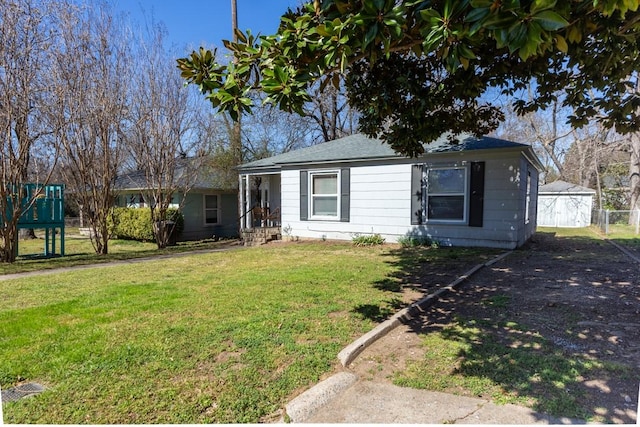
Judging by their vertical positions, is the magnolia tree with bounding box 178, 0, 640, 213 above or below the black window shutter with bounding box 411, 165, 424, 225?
above

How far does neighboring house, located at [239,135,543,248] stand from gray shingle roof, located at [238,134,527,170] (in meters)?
0.03

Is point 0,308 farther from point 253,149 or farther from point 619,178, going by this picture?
point 619,178

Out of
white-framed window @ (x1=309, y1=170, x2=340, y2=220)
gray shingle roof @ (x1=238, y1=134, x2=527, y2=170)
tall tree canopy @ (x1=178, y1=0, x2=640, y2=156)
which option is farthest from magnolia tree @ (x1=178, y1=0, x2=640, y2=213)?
white-framed window @ (x1=309, y1=170, x2=340, y2=220)

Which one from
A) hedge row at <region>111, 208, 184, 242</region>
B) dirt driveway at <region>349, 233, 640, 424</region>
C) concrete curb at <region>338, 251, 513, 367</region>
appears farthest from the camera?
hedge row at <region>111, 208, 184, 242</region>

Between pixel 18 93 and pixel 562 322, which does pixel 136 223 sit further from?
pixel 562 322

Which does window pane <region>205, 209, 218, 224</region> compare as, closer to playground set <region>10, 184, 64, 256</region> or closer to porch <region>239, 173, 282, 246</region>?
porch <region>239, 173, 282, 246</region>

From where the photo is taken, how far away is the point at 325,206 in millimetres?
12477

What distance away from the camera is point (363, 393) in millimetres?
2746

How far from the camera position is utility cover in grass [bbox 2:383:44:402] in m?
2.63

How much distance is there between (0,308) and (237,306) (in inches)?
125

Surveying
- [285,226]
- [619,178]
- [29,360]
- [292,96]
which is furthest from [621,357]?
[619,178]

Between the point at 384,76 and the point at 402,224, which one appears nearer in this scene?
the point at 384,76

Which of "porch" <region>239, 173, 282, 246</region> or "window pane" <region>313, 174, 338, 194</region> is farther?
"porch" <region>239, 173, 282, 246</region>

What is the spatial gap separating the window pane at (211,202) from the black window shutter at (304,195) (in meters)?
6.56
